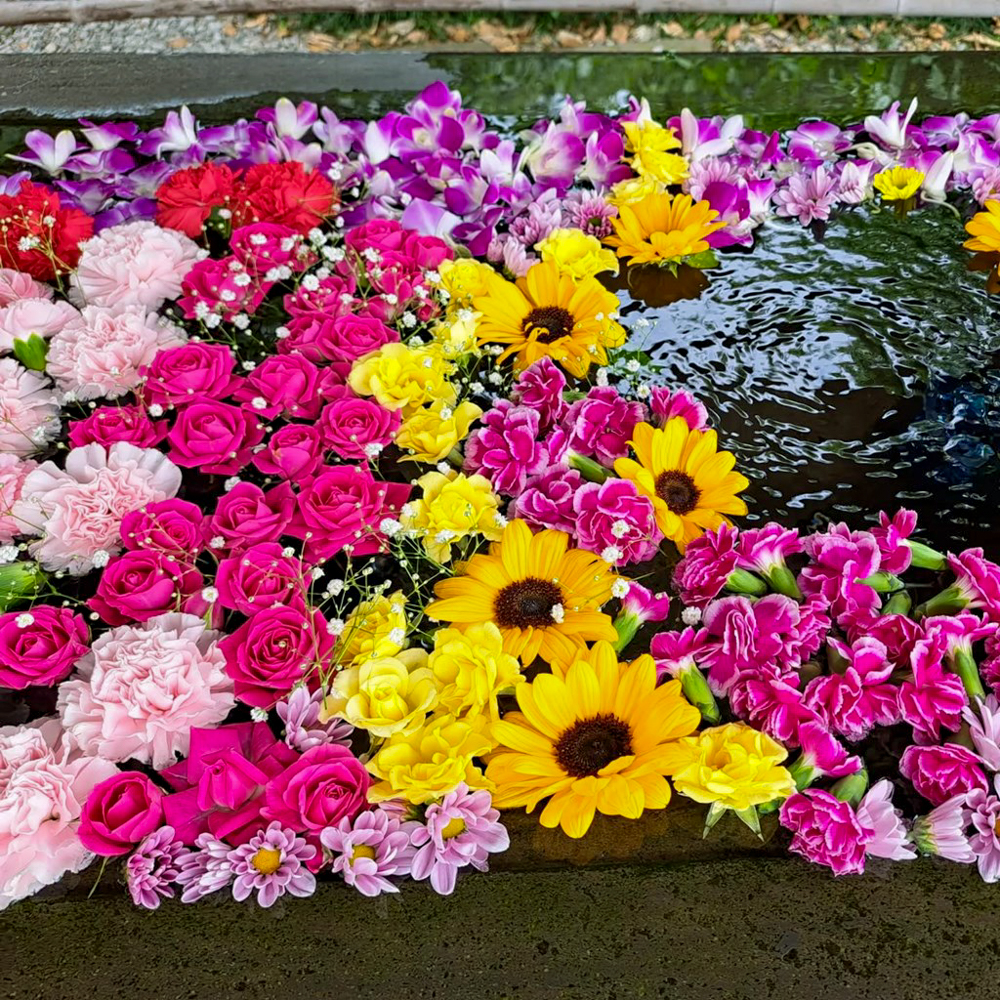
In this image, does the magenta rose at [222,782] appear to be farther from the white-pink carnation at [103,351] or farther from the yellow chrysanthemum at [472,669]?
the white-pink carnation at [103,351]

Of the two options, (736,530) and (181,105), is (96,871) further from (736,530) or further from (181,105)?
(181,105)

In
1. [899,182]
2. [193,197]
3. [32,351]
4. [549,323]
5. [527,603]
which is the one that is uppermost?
[899,182]

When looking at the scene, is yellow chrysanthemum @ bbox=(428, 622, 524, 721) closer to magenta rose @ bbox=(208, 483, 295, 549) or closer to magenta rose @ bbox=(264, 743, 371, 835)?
magenta rose @ bbox=(264, 743, 371, 835)

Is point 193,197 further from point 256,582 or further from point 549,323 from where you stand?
point 256,582

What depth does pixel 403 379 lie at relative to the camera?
173 centimetres

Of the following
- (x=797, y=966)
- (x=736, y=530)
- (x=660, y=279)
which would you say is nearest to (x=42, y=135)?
(x=660, y=279)

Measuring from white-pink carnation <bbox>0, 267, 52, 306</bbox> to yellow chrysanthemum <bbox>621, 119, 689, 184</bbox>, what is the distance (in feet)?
4.62

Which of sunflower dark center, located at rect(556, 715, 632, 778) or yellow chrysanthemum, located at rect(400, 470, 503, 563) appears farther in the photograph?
yellow chrysanthemum, located at rect(400, 470, 503, 563)

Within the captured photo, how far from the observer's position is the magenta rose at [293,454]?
1.62 metres

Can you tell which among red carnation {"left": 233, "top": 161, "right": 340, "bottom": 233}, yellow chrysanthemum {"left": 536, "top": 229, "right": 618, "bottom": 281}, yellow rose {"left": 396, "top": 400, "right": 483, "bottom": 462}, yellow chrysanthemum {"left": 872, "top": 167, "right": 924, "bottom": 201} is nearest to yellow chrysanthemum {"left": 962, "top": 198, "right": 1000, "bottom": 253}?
yellow chrysanthemum {"left": 872, "top": 167, "right": 924, "bottom": 201}

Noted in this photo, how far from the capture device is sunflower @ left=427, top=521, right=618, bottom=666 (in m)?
1.42

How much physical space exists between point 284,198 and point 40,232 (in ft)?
1.78

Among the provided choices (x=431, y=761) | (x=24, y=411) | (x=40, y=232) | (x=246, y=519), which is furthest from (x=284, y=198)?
(x=431, y=761)

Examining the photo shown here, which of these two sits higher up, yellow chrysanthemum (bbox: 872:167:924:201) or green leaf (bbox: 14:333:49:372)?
yellow chrysanthemum (bbox: 872:167:924:201)
